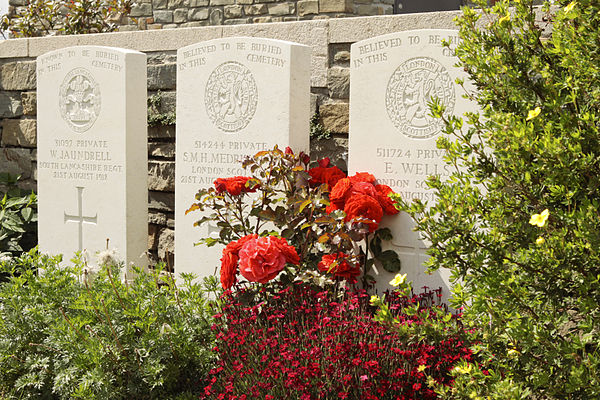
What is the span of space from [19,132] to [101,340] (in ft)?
11.4

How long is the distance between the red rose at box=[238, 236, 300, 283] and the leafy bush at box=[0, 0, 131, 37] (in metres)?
4.74

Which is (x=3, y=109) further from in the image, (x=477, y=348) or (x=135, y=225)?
(x=477, y=348)

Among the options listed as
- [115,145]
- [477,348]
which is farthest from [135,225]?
[477,348]

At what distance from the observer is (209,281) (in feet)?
11.5

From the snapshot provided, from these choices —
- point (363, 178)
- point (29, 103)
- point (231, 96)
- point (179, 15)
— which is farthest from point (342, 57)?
A: point (179, 15)

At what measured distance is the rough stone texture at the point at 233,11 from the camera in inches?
276

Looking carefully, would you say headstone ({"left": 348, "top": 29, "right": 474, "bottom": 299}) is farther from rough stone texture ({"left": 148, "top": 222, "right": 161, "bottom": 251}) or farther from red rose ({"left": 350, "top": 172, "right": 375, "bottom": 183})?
rough stone texture ({"left": 148, "top": 222, "right": 161, "bottom": 251})

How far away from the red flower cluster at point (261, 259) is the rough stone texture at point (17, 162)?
3.21m

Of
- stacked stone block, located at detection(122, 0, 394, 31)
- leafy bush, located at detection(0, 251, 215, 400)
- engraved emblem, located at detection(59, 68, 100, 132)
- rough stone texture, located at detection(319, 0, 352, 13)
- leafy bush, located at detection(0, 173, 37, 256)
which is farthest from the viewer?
stacked stone block, located at detection(122, 0, 394, 31)

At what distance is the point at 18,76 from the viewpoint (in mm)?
5824

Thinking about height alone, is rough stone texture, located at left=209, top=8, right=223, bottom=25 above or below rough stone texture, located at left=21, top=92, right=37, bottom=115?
above

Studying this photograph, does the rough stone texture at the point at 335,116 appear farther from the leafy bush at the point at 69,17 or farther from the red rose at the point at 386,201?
the leafy bush at the point at 69,17

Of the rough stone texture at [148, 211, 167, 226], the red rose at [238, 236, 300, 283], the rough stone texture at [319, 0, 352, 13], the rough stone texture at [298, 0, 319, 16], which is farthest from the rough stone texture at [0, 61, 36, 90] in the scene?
the red rose at [238, 236, 300, 283]

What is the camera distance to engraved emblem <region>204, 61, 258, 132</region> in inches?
154
